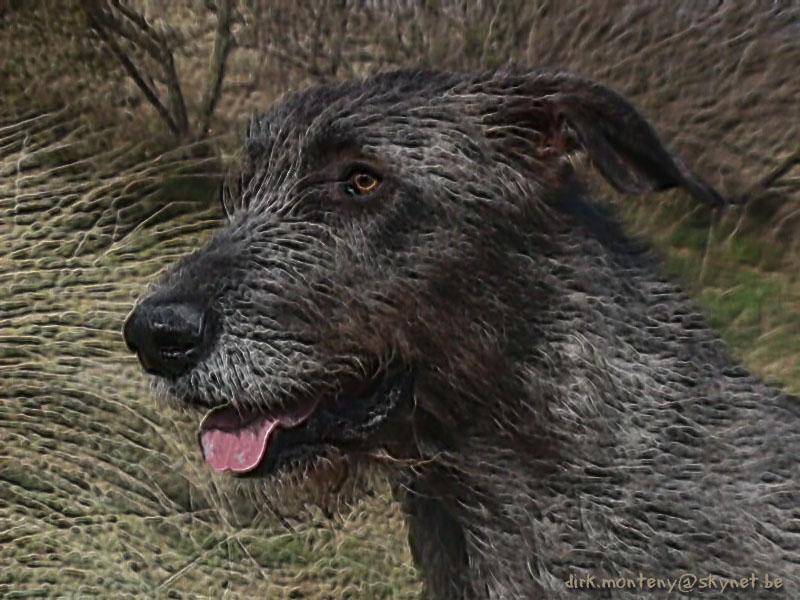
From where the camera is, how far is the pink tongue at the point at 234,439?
8.27ft

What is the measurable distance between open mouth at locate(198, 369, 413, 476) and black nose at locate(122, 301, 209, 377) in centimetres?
16

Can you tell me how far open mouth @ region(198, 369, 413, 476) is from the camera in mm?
2486

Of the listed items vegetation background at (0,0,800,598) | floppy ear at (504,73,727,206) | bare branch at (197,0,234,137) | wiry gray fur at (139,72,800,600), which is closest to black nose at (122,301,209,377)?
wiry gray fur at (139,72,800,600)

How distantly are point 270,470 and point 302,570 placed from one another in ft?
3.70

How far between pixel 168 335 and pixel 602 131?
1.13 metres

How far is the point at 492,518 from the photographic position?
8.64 feet

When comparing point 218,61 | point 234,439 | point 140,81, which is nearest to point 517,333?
point 234,439

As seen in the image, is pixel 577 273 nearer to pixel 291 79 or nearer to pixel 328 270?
pixel 328 270

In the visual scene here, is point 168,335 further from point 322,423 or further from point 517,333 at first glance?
point 517,333

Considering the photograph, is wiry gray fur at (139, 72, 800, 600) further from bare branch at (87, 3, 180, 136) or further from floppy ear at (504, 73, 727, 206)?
bare branch at (87, 3, 180, 136)

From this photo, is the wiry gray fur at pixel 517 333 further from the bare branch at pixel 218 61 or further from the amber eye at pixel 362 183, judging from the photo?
the bare branch at pixel 218 61

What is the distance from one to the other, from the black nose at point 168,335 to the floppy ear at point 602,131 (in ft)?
3.09

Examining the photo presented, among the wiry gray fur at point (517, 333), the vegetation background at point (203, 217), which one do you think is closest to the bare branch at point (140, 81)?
the vegetation background at point (203, 217)

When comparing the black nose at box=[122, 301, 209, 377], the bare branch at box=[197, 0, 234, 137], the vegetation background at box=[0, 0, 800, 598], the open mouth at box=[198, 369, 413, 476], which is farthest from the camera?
the bare branch at box=[197, 0, 234, 137]
